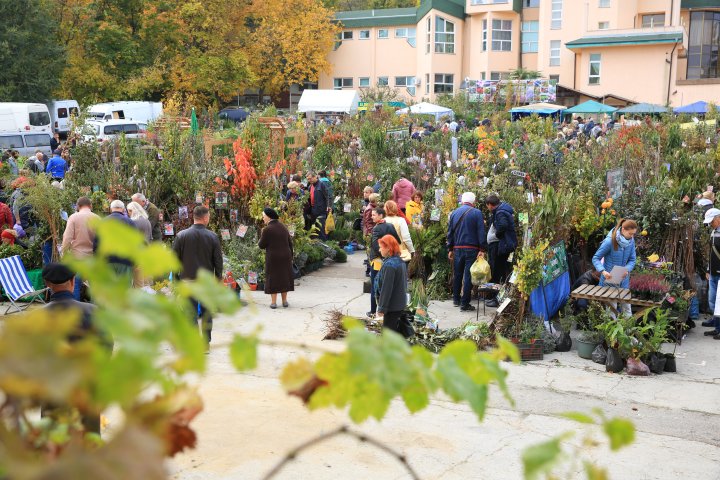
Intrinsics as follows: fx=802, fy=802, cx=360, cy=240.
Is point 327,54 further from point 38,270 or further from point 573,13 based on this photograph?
point 38,270

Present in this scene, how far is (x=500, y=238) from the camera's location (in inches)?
426

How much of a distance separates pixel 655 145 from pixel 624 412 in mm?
10162

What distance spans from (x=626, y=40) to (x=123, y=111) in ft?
80.1

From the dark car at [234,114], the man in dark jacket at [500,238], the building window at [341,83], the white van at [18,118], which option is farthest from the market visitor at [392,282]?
the building window at [341,83]

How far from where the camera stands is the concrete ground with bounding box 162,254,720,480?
5941 mm

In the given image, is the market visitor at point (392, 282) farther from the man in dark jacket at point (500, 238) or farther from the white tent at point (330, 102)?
the white tent at point (330, 102)

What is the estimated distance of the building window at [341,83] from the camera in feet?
165

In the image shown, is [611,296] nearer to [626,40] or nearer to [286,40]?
[626,40]

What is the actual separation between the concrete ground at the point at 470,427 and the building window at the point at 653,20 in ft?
123

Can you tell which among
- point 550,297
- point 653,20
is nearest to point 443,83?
point 653,20

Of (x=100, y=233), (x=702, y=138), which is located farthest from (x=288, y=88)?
(x=100, y=233)

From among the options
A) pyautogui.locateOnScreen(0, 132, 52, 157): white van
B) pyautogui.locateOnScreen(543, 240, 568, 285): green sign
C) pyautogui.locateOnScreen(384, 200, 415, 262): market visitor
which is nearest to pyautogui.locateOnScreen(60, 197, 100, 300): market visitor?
pyautogui.locateOnScreen(384, 200, 415, 262): market visitor

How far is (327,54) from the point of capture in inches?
1967

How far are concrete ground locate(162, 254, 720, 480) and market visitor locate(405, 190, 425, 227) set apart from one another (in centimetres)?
333
